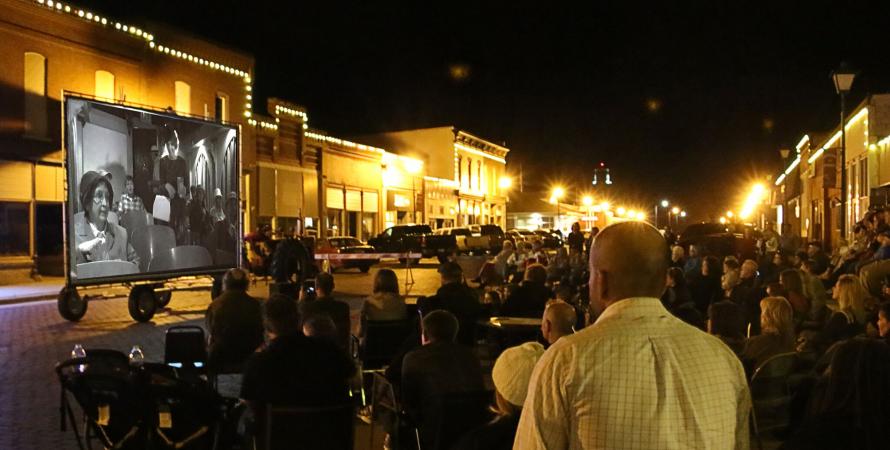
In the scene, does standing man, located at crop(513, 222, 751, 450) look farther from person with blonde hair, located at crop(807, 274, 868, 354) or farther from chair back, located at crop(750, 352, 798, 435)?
person with blonde hair, located at crop(807, 274, 868, 354)

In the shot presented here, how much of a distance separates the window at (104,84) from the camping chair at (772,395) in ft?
79.3

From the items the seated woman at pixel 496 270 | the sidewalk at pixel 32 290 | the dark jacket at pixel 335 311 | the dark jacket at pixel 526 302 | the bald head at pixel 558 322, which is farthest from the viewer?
the sidewalk at pixel 32 290

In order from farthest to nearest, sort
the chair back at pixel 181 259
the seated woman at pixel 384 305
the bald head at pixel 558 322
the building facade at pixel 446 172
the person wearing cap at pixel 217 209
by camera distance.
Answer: the building facade at pixel 446 172
the person wearing cap at pixel 217 209
the chair back at pixel 181 259
the seated woman at pixel 384 305
the bald head at pixel 558 322

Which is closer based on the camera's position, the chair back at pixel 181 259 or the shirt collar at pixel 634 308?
the shirt collar at pixel 634 308

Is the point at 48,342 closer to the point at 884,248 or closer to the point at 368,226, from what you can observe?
the point at 884,248

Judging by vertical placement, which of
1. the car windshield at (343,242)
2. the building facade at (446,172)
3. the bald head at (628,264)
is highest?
the building facade at (446,172)

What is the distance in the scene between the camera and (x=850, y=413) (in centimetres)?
335

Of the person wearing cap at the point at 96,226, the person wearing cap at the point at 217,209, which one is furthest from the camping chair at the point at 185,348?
the person wearing cap at the point at 217,209

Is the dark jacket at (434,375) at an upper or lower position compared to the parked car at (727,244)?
lower

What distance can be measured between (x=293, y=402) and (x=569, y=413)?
3057mm

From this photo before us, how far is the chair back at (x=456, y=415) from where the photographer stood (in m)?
4.53

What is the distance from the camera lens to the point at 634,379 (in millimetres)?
1958

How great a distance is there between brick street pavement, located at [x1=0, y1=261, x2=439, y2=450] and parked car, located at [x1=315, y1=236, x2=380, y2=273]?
19.2ft

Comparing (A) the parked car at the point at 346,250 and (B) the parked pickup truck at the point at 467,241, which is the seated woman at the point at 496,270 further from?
(B) the parked pickup truck at the point at 467,241
